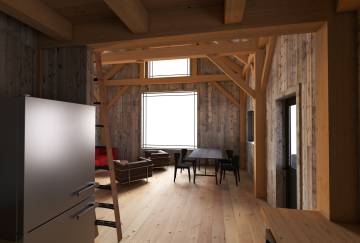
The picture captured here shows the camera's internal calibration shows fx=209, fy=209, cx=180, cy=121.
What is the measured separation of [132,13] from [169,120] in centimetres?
670

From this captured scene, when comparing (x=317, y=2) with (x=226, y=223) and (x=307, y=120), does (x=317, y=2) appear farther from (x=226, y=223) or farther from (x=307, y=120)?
(x=226, y=223)

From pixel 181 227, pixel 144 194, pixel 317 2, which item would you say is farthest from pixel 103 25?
pixel 144 194

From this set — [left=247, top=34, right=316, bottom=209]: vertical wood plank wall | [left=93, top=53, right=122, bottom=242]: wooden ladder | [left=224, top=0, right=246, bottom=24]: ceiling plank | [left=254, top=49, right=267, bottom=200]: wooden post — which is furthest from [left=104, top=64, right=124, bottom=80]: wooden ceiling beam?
[left=224, top=0, right=246, bottom=24]: ceiling plank

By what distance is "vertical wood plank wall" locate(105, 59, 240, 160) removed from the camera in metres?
7.80

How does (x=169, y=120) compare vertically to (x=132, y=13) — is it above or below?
below

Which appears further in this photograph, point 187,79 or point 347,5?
point 187,79

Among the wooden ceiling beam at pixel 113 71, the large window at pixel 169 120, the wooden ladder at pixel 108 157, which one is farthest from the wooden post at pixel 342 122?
the wooden ceiling beam at pixel 113 71

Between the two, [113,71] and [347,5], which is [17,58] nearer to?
[347,5]

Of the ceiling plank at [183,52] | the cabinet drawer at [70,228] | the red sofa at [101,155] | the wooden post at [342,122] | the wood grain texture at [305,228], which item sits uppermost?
the ceiling plank at [183,52]

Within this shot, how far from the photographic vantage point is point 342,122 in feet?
5.03

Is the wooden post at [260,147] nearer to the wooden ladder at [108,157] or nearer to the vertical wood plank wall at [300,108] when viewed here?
the vertical wood plank wall at [300,108]

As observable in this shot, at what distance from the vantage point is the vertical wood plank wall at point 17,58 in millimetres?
1922

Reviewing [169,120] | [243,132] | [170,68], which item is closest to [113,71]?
[170,68]

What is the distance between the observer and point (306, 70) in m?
2.22
